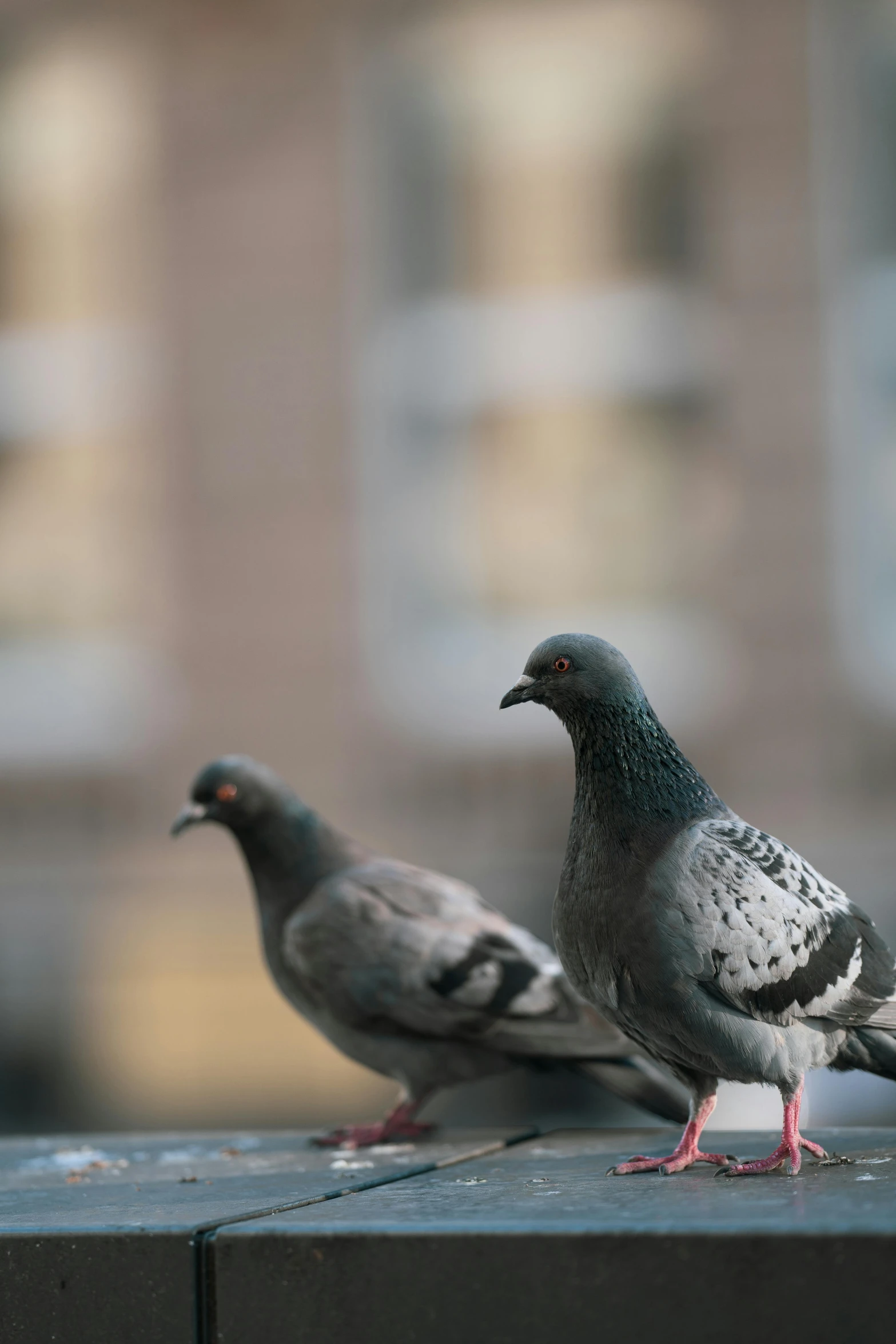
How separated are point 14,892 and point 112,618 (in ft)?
5.44

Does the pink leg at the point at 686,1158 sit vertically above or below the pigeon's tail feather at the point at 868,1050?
below

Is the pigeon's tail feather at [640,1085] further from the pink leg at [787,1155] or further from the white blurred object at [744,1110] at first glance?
the white blurred object at [744,1110]

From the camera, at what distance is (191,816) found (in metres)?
3.64

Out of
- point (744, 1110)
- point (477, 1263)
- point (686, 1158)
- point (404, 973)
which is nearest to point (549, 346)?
point (744, 1110)

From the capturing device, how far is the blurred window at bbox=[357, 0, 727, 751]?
932 centimetres

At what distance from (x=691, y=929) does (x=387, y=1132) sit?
1240 millimetres

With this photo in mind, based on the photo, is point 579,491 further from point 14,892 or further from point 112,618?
point 14,892

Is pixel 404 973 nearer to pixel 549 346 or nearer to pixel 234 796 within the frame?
pixel 234 796

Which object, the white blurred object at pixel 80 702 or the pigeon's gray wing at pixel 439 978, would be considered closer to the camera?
the pigeon's gray wing at pixel 439 978

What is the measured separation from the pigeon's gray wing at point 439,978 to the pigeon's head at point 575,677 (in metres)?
0.87

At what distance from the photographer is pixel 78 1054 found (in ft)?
32.2

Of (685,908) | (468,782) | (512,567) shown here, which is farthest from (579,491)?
(685,908)

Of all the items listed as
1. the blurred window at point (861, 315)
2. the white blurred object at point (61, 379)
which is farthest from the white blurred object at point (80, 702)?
the blurred window at point (861, 315)

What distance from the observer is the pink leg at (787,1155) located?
2.52 m
